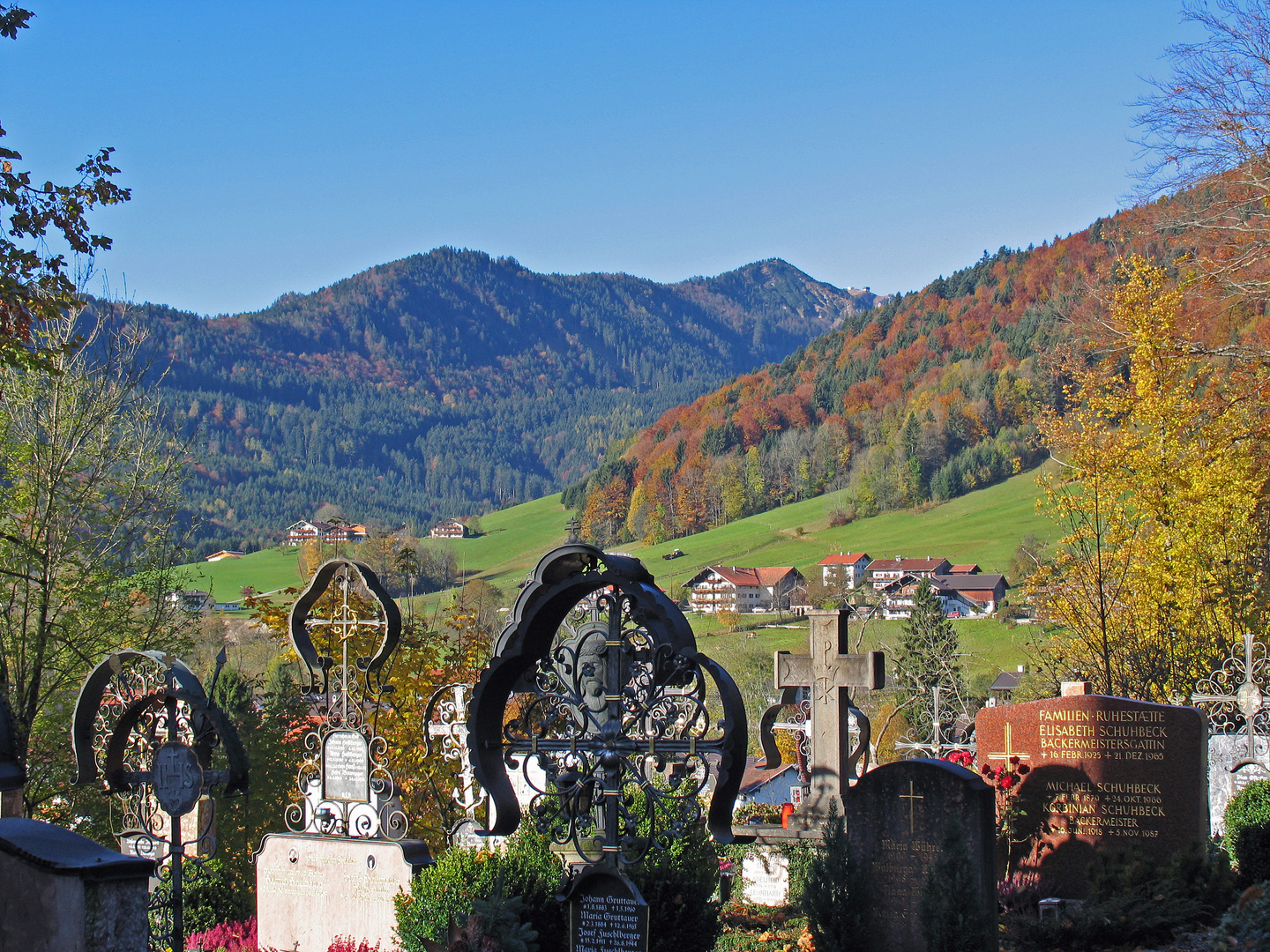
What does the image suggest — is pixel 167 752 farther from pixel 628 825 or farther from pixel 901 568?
pixel 901 568

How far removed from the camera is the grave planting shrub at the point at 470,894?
8.88 m

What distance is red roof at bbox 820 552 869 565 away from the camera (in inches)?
3334

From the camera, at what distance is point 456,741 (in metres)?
13.6

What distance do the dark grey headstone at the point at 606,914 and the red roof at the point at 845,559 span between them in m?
75.8

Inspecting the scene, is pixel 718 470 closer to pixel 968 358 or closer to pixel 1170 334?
pixel 968 358

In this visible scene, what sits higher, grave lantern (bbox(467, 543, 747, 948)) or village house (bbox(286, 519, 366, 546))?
village house (bbox(286, 519, 366, 546))

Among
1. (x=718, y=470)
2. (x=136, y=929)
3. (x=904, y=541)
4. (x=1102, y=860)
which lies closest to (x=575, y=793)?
(x=136, y=929)

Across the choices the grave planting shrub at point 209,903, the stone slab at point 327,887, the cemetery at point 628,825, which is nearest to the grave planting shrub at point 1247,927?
the cemetery at point 628,825

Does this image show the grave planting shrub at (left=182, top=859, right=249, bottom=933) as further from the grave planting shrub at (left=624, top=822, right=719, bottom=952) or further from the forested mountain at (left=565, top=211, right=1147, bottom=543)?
the forested mountain at (left=565, top=211, right=1147, bottom=543)

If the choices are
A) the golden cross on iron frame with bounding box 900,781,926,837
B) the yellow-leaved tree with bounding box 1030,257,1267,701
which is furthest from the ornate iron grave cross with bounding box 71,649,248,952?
the yellow-leaved tree with bounding box 1030,257,1267,701

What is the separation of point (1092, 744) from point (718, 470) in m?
113

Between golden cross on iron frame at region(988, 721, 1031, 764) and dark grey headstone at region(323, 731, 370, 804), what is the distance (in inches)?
244

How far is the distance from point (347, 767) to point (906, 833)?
5136 mm

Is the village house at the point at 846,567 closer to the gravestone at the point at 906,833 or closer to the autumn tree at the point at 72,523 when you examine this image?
the autumn tree at the point at 72,523
